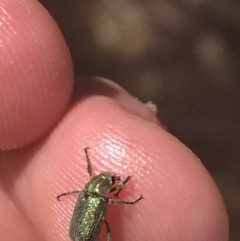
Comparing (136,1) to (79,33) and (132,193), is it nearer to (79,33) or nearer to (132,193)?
(79,33)

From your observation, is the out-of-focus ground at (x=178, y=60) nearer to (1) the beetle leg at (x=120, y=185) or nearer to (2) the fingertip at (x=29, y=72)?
(2) the fingertip at (x=29, y=72)

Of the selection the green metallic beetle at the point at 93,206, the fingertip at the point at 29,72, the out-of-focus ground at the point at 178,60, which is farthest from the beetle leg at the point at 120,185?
the out-of-focus ground at the point at 178,60

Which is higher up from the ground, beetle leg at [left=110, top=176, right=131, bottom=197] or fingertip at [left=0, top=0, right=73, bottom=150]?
fingertip at [left=0, top=0, right=73, bottom=150]

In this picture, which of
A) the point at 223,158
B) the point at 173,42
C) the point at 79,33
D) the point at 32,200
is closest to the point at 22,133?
the point at 32,200

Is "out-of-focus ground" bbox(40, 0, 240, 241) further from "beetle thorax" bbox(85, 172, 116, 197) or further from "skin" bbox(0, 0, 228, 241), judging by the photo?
"beetle thorax" bbox(85, 172, 116, 197)

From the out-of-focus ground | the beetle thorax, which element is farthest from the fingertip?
the out-of-focus ground

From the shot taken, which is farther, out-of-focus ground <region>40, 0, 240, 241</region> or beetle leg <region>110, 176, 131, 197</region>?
out-of-focus ground <region>40, 0, 240, 241</region>

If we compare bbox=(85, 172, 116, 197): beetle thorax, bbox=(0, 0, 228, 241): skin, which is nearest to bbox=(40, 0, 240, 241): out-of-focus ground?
bbox=(0, 0, 228, 241): skin
